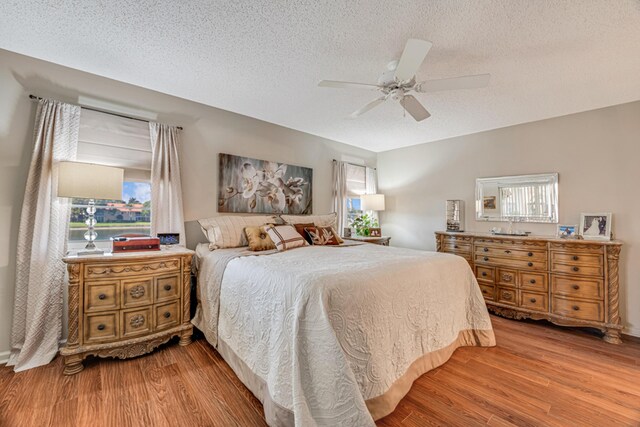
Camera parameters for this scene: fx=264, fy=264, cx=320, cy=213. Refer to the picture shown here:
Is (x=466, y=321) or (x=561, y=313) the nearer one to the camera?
(x=466, y=321)

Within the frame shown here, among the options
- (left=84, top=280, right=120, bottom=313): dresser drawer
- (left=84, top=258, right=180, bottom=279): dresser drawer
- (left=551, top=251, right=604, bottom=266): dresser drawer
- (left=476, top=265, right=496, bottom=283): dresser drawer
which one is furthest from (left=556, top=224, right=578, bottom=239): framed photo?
(left=84, top=280, right=120, bottom=313): dresser drawer

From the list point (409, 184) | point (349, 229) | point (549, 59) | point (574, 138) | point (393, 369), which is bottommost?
point (393, 369)

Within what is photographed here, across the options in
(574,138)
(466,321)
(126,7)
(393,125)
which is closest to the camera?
(126,7)

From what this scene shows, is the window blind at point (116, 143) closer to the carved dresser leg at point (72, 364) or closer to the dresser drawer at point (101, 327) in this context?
the dresser drawer at point (101, 327)

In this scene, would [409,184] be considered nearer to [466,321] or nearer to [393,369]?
[466,321]

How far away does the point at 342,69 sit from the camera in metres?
2.34

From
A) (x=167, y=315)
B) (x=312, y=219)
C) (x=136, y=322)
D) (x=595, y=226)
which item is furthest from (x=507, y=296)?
(x=136, y=322)

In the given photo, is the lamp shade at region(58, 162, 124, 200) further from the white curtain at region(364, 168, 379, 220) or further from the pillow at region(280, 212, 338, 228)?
the white curtain at region(364, 168, 379, 220)

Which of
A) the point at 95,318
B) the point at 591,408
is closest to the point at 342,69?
the point at 95,318

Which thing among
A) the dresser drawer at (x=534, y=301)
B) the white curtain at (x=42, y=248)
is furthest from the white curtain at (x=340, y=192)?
the white curtain at (x=42, y=248)

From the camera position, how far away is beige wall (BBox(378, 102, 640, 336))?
291 cm

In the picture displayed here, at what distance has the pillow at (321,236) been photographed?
3.16 m

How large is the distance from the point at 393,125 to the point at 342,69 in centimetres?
166

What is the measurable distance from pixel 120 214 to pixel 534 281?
467 cm
